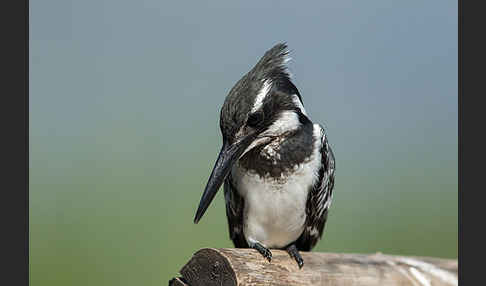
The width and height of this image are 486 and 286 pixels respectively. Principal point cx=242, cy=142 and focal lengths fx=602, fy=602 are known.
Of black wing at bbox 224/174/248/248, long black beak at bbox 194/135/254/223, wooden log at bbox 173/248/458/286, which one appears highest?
long black beak at bbox 194/135/254/223

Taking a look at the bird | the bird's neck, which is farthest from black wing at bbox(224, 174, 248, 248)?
the bird's neck

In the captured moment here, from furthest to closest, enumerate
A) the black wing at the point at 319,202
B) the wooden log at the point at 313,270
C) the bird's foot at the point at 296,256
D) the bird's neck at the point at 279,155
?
the black wing at the point at 319,202 < the bird's neck at the point at 279,155 < the bird's foot at the point at 296,256 < the wooden log at the point at 313,270

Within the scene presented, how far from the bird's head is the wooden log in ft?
0.82

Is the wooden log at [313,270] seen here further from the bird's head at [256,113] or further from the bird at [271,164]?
the bird's head at [256,113]

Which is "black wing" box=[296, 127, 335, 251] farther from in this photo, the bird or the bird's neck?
the bird's neck

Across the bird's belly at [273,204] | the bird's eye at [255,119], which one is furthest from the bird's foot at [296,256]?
the bird's eye at [255,119]

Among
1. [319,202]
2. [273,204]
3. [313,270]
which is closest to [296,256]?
[313,270]

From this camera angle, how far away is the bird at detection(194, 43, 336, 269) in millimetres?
1773

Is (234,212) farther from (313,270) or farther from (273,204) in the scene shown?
(313,270)

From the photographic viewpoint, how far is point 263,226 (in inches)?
79.4

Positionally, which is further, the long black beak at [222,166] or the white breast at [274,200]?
the white breast at [274,200]

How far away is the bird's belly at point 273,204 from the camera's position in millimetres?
1928

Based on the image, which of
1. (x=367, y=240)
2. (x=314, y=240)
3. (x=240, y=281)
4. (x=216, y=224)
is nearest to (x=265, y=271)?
(x=240, y=281)

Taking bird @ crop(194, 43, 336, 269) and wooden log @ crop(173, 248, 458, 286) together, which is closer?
wooden log @ crop(173, 248, 458, 286)
